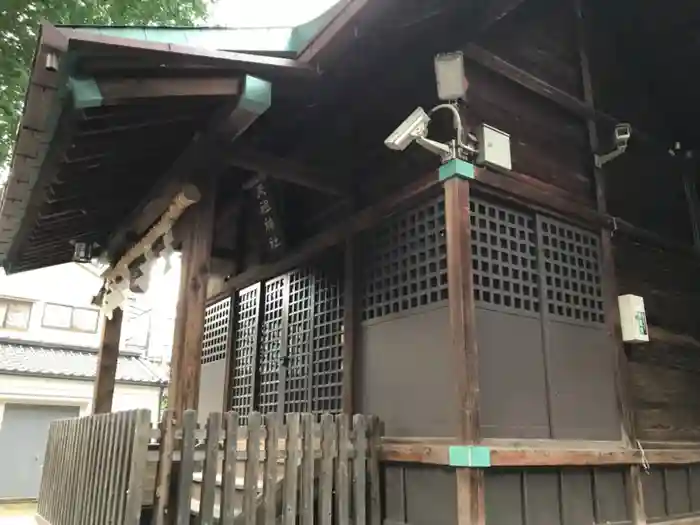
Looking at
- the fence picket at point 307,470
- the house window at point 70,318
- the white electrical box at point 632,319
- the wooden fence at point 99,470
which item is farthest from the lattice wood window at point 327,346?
the house window at point 70,318

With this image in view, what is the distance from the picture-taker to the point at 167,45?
351 cm

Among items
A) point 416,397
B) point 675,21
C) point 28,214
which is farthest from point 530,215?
point 28,214

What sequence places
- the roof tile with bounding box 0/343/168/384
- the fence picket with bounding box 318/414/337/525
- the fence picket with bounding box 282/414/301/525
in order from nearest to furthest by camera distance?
1. the fence picket with bounding box 282/414/301/525
2. the fence picket with bounding box 318/414/337/525
3. the roof tile with bounding box 0/343/168/384

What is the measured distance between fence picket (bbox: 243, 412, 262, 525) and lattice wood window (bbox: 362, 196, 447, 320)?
1.56 m

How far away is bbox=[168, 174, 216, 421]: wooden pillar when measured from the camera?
4105 mm

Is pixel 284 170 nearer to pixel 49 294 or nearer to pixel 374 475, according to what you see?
pixel 374 475

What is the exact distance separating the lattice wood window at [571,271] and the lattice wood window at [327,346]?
1876 mm

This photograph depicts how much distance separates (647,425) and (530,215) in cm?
225

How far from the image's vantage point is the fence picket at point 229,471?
349cm

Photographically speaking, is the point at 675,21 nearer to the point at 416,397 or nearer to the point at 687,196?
the point at 687,196

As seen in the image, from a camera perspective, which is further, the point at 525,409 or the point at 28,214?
the point at 28,214

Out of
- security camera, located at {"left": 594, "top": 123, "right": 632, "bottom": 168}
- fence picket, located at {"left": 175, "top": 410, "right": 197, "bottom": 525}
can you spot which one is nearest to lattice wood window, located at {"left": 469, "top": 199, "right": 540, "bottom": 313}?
security camera, located at {"left": 594, "top": 123, "right": 632, "bottom": 168}

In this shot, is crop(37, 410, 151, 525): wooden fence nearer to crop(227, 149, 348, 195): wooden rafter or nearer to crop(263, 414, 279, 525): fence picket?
crop(263, 414, 279, 525): fence picket

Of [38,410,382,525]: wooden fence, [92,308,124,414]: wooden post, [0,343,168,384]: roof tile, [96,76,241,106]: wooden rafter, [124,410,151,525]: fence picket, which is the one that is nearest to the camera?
[124,410,151,525]: fence picket
